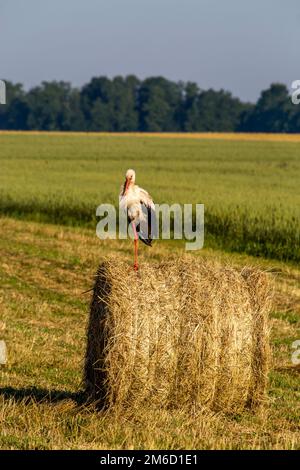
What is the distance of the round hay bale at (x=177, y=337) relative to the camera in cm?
928

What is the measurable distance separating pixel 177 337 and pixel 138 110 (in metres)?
131

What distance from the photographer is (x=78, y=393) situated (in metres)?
10.1

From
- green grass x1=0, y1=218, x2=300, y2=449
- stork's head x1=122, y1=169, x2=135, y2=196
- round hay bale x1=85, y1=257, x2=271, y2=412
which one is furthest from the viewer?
stork's head x1=122, y1=169, x2=135, y2=196

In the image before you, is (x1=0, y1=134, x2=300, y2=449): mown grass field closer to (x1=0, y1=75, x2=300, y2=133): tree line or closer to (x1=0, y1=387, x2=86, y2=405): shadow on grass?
(x1=0, y1=387, x2=86, y2=405): shadow on grass

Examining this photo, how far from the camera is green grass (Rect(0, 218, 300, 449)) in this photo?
8336 millimetres

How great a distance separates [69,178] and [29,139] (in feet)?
144

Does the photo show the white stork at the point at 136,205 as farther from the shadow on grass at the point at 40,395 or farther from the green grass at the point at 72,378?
the shadow on grass at the point at 40,395

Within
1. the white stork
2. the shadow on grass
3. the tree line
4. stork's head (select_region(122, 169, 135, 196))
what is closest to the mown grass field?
the shadow on grass

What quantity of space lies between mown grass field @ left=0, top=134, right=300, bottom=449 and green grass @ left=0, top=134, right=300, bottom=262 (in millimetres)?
52

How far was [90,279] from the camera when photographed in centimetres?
1942

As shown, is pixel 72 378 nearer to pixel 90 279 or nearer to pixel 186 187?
pixel 90 279

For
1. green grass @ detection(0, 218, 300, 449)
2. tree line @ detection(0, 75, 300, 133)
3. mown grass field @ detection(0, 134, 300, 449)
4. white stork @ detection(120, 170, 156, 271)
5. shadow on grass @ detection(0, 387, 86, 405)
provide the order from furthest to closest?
tree line @ detection(0, 75, 300, 133) < white stork @ detection(120, 170, 156, 271) < shadow on grass @ detection(0, 387, 86, 405) < mown grass field @ detection(0, 134, 300, 449) < green grass @ detection(0, 218, 300, 449)

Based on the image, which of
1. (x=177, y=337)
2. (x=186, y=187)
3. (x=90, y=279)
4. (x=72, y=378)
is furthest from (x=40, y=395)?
(x=186, y=187)

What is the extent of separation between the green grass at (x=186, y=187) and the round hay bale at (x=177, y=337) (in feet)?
45.7
